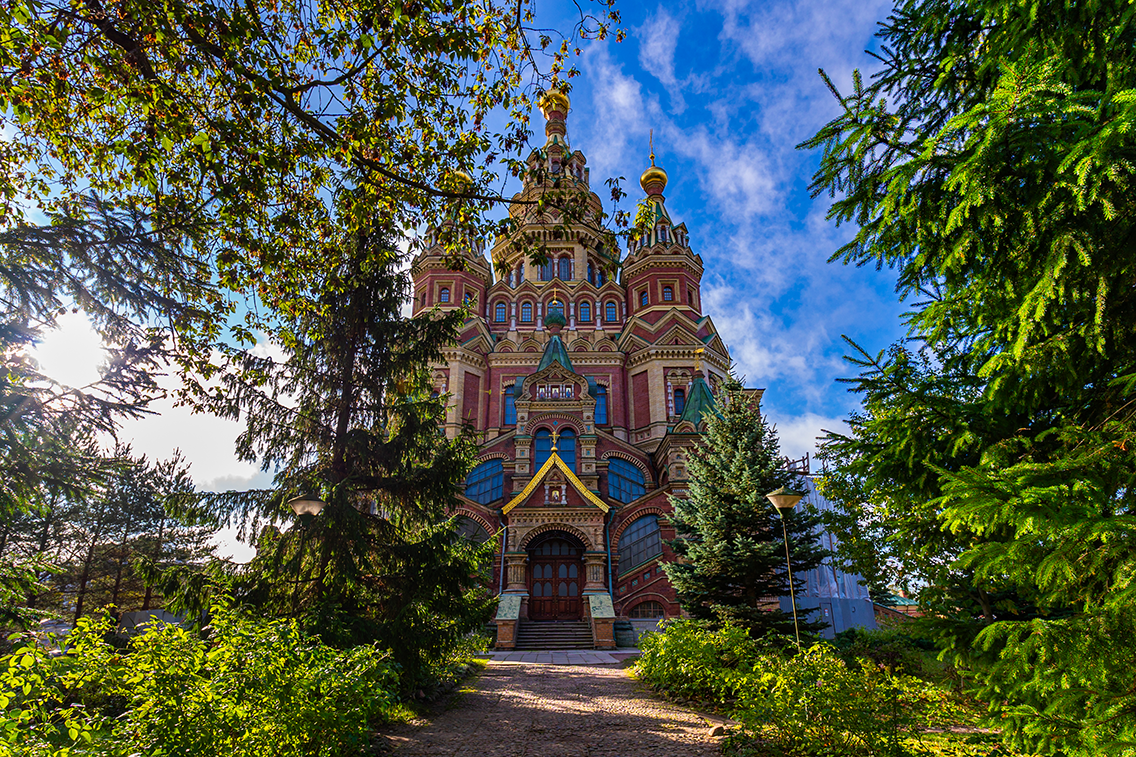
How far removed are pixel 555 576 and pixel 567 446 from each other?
235 inches

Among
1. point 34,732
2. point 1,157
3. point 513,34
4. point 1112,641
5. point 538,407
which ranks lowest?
point 34,732

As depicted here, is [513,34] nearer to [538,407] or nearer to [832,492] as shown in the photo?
[832,492]

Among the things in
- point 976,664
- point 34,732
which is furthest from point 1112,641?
point 34,732

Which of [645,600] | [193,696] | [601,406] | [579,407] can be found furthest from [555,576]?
[193,696]

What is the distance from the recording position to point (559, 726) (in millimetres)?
7836

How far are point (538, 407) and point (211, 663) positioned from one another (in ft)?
76.2

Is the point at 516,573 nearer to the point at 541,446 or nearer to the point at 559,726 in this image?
the point at 541,446

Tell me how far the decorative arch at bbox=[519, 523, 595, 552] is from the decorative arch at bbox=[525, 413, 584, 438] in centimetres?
530

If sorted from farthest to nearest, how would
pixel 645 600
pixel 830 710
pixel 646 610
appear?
pixel 646 610 < pixel 645 600 < pixel 830 710

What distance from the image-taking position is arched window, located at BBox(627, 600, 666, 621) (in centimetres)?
2228

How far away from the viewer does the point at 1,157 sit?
664 cm

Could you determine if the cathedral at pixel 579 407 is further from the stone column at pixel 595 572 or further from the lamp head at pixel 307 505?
the lamp head at pixel 307 505

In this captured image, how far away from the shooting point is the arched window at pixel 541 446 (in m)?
27.1

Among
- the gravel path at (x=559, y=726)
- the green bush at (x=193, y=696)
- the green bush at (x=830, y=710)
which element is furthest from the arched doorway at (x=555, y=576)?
the green bush at (x=193, y=696)
